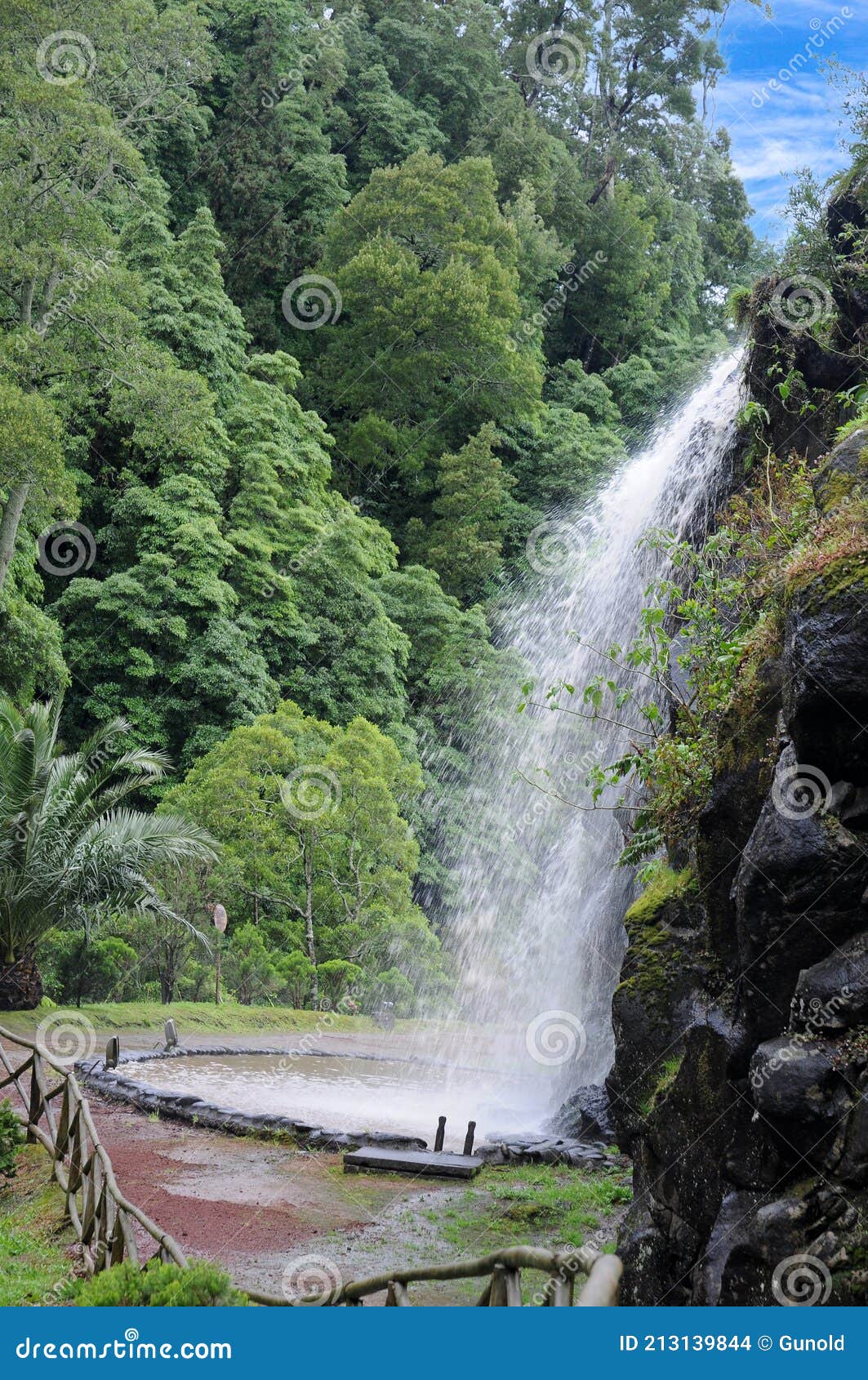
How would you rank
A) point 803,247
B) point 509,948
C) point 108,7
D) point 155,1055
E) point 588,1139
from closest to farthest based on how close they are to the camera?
point 588,1139
point 803,247
point 155,1055
point 509,948
point 108,7

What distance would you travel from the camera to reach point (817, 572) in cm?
601

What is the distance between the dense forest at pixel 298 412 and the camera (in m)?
19.0

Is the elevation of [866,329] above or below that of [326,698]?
above

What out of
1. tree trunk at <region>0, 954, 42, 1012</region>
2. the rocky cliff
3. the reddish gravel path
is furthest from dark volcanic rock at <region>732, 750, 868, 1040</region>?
tree trunk at <region>0, 954, 42, 1012</region>

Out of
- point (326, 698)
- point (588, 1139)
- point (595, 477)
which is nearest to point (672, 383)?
point (595, 477)

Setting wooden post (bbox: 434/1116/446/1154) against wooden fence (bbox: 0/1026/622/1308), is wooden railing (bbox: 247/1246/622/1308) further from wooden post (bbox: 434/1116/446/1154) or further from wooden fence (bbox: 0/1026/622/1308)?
wooden post (bbox: 434/1116/446/1154)

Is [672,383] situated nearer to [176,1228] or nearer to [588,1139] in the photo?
[588,1139]

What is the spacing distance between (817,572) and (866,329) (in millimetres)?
7285

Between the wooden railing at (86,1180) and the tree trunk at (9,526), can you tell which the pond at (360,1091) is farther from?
the tree trunk at (9,526)

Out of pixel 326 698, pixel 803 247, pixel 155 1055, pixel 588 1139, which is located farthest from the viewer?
pixel 326 698

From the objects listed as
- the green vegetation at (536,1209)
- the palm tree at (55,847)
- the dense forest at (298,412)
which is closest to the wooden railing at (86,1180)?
the green vegetation at (536,1209)

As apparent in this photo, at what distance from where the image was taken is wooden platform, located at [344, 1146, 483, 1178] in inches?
372

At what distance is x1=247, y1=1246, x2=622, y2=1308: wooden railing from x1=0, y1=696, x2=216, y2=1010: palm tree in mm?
12296

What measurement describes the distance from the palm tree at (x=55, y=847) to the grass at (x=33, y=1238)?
6.96m
